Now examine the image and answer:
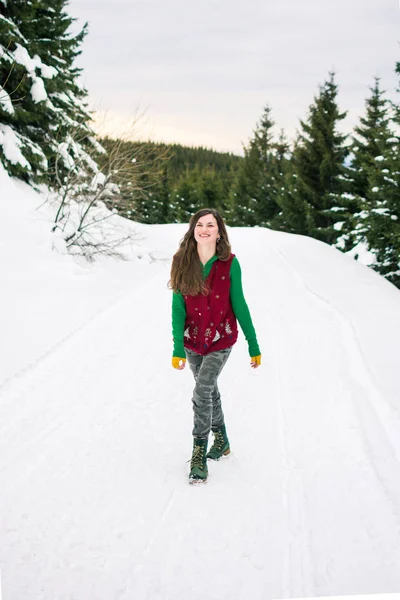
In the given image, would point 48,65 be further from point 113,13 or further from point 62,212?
point 113,13

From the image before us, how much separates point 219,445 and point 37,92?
34.4 feet

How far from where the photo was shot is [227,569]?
7.52ft

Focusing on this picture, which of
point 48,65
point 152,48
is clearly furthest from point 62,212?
point 152,48

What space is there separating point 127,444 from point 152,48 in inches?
128

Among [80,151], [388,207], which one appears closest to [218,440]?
[388,207]

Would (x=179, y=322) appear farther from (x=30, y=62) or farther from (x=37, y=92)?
(x=37, y=92)

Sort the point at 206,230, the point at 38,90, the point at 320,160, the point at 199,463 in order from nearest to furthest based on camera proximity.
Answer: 1. the point at 206,230
2. the point at 199,463
3. the point at 38,90
4. the point at 320,160

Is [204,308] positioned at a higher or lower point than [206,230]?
lower

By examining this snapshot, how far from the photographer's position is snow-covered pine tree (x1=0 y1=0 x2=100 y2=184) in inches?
391

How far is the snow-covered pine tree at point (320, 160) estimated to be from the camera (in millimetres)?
23170

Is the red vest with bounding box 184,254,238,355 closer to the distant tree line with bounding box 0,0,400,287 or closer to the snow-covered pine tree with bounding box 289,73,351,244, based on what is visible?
the distant tree line with bounding box 0,0,400,287

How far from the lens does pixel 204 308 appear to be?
3.03 m

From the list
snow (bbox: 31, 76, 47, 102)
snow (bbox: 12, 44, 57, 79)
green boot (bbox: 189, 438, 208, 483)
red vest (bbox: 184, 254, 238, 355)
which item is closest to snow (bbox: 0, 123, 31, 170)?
snow (bbox: 31, 76, 47, 102)

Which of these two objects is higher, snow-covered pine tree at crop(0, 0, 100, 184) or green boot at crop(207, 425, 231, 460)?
snow-covered pine tree at crop(0, 0, 100, 184)
